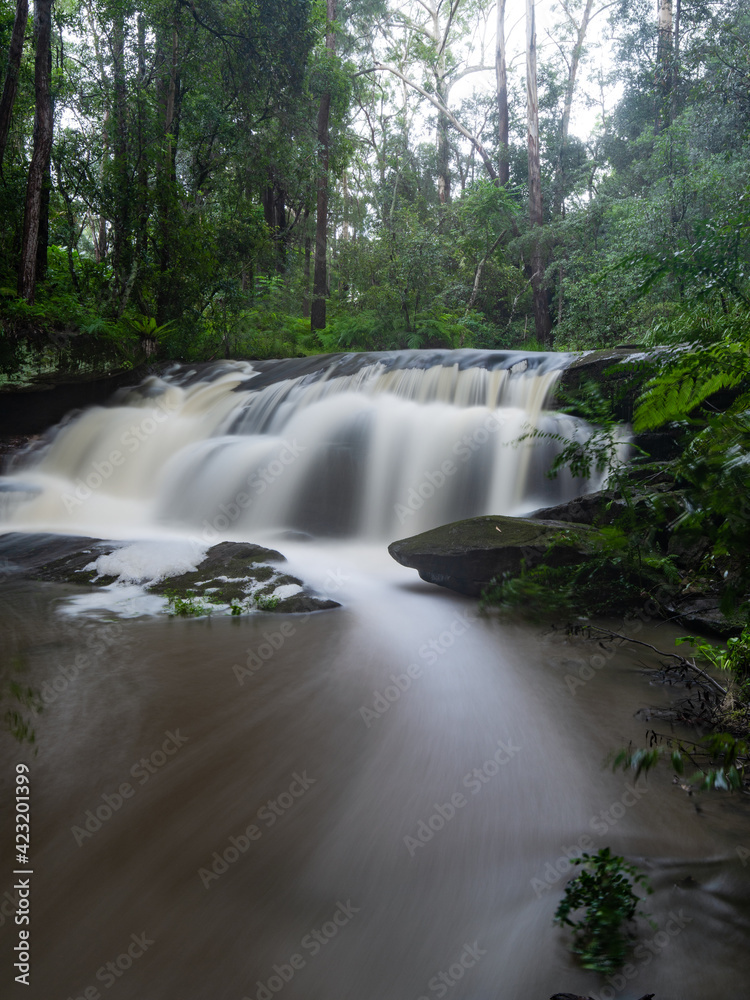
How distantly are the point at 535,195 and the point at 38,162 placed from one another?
45.5 ft

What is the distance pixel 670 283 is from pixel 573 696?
11.5m

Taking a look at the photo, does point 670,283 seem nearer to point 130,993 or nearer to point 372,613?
point 372,613

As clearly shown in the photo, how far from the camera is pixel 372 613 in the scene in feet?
13.9

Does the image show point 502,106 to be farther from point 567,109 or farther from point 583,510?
point 583,510

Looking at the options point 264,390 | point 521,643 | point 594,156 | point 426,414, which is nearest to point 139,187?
point 264,390

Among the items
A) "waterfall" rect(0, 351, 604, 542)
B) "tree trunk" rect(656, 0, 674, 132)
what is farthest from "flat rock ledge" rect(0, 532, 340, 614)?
"tree trunk" rect(656, 0, 674, 132)

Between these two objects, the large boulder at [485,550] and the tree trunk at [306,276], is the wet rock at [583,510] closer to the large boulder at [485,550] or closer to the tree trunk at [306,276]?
the large boulder at [485,550]

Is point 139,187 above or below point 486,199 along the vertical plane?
below

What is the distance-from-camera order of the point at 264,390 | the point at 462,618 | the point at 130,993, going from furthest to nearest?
the point at 264,390 → the point at 462,618 → the point at 130,993

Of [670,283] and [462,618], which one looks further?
[670,283]

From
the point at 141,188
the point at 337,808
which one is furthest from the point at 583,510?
the point at 141,188

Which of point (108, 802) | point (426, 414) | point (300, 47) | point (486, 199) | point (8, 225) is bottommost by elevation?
point (108, 802)

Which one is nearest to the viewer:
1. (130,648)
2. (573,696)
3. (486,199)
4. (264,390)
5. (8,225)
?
(573,696)

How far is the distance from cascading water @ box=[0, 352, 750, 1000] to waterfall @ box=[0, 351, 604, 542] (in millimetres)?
1735
